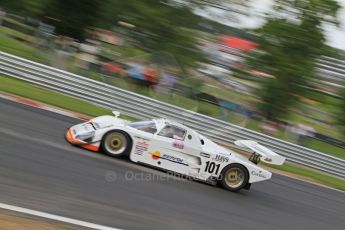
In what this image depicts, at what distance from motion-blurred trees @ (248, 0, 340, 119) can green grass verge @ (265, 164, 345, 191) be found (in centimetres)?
1059

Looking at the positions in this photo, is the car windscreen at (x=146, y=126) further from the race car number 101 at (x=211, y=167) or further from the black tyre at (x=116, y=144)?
the race car number 101 at (x=211, y=167)

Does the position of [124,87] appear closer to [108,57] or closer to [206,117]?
[206,117]

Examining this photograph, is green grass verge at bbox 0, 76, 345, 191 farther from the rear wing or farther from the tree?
the tree

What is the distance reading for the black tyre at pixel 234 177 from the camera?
1050 centimetres

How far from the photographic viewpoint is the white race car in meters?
9.98

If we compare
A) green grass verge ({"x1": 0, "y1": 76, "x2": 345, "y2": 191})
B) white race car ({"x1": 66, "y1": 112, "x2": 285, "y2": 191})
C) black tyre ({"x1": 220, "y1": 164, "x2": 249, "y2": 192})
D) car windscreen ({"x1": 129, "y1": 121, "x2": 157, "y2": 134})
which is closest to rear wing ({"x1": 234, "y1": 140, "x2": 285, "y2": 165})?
white race car ({"x1": 66, "y1": 112, "x2": 285, "y2": 191})

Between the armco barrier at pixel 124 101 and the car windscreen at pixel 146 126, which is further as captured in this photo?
the armco barrier at pixel 124 101

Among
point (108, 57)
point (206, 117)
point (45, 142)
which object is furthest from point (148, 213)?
point (108, 57)

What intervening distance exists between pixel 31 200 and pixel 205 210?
3009 mm

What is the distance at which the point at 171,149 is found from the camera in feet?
33.3

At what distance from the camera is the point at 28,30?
26.7 meters

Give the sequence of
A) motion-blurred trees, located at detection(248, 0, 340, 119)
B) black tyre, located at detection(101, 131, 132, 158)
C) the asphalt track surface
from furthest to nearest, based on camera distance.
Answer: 1. motion-blurred trees, located at detection(248, 0, 340, 119)
2. black tyre, located at detection(101, 131, 132, 158)
3. the asphalt track surface

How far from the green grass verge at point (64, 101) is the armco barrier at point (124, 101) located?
0.21 metres

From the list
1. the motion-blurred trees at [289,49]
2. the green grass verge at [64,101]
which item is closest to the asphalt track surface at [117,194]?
the green grass verge at [64,101]
